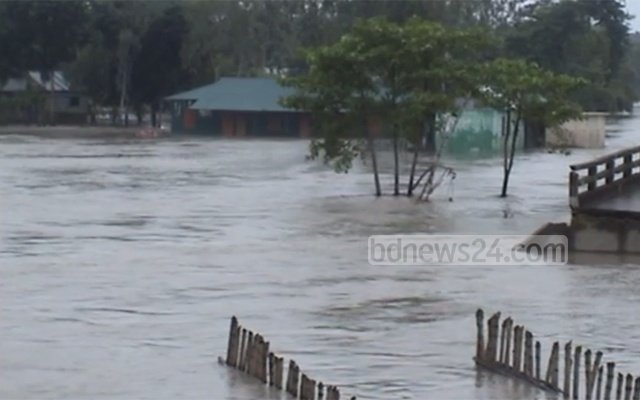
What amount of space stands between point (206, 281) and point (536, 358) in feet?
35.0

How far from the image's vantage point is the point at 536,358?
18.1 metres

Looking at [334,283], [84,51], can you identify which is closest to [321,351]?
[334,283]

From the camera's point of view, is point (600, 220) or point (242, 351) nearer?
point (242, 351)

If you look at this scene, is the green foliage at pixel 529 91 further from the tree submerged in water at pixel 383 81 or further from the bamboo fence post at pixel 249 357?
the bamboo fence post at pixel 249 357

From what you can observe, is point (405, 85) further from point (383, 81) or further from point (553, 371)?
point (553, 371)

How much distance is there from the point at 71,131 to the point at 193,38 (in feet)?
46.3

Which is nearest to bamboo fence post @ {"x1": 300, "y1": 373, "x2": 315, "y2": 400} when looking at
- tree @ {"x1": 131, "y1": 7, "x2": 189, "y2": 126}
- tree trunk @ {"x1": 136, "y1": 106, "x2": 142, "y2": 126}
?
tree @ {"x1": 131, "y1": 7, "x2": 189, "y2": 126}

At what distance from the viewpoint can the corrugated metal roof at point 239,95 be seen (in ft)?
323

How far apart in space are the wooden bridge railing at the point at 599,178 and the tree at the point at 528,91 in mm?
8529

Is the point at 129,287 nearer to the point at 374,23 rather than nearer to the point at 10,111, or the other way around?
the point at 374,23

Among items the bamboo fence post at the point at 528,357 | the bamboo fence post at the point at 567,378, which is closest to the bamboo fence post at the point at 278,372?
the bamboo fence post at the point at 528,357

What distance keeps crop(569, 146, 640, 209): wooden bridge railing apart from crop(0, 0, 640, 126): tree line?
6831 centimetres

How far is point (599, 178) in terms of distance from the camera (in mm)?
33125

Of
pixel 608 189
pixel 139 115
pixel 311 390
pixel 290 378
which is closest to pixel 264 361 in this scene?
pixel 290 378
